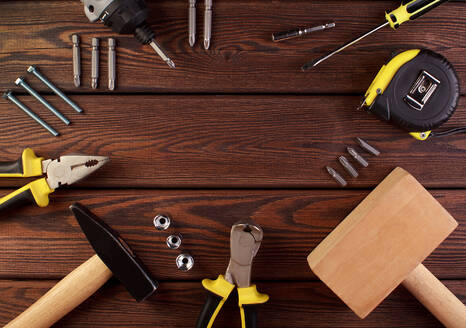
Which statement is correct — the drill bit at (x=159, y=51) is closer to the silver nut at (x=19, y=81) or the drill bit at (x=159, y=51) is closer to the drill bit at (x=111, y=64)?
the drill bit at (x=111, y=64)

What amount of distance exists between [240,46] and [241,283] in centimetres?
51

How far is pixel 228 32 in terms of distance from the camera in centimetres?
79

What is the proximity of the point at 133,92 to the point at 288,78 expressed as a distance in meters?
0.34

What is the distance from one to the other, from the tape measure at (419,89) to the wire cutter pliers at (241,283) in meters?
0.38

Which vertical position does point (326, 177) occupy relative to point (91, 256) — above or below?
above

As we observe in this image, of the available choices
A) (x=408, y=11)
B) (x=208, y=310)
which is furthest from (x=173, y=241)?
(x=408, y=11)

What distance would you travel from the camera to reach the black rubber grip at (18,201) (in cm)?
74

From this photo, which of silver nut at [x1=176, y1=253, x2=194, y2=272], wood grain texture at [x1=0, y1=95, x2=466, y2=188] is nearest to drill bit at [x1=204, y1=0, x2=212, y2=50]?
wood grain texture at [x1=0, y1=95, x2=466, y2=188]

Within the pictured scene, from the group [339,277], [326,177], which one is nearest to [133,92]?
[326,177]

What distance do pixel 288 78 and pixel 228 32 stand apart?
6.5 inches

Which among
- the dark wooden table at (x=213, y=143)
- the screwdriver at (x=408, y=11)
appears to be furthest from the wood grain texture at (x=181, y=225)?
the screwdriver at (x=408, y=11)

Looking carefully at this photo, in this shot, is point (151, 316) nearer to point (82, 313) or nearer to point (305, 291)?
point (82, 313)

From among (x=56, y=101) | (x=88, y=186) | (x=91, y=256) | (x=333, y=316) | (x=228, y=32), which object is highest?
(x=228, y=32)

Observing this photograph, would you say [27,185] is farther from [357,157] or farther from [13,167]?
[357,157]
